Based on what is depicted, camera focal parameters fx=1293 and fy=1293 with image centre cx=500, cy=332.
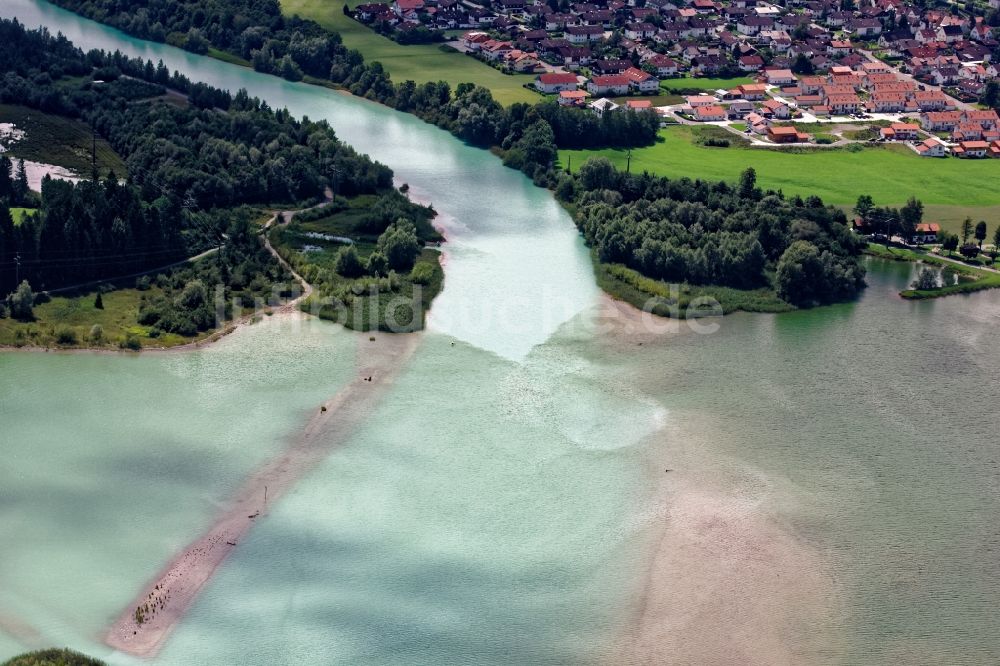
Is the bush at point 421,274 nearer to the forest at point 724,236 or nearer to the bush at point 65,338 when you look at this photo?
the forest at point 724,236

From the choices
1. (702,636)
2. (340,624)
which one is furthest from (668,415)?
(340,624)

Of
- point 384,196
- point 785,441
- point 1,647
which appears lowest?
point 1,647

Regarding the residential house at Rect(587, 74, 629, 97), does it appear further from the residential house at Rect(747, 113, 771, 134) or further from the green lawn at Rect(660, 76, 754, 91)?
the residential house at Rect(747, 113, 771, 134)

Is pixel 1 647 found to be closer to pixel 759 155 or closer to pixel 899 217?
pixel 899 217

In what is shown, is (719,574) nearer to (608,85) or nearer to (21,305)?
(21,305)

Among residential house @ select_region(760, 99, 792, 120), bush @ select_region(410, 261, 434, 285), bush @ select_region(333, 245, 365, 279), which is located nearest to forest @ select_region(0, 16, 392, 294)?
bush @ select_region(333, 245, 365, 279)
